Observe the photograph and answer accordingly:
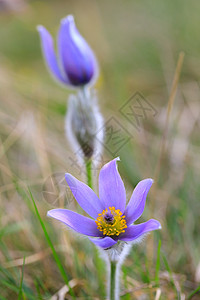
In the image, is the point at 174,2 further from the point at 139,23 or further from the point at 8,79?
the point at 8,79

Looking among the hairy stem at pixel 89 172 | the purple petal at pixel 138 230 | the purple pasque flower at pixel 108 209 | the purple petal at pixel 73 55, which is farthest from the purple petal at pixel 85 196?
the purple petal at pixel 73 55

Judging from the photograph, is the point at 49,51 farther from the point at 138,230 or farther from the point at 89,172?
the point at 138,230

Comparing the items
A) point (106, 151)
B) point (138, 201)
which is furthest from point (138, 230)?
point (106, 151)

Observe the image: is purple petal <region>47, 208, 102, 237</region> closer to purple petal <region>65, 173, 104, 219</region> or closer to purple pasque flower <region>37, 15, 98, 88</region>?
purple petal <region>65, 173, 104, 219</region>

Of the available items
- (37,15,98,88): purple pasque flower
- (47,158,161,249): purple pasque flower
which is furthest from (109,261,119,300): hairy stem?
(37,15,98,88): purple pasque flower

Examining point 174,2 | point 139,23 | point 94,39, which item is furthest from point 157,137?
point 174,2
